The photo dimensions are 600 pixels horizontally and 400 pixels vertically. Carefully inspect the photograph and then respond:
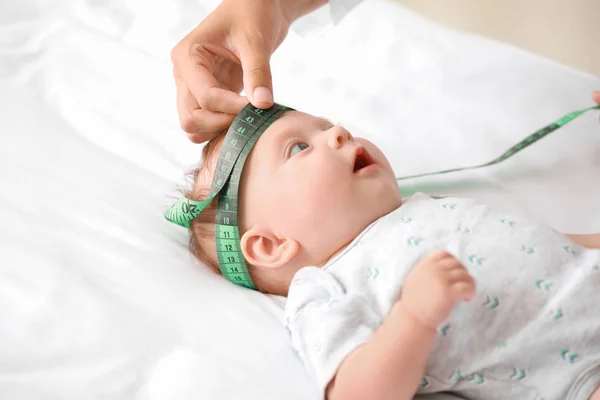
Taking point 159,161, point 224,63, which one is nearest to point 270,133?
point 224,63

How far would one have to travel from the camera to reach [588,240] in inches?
45.2

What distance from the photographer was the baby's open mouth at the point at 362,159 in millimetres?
1099

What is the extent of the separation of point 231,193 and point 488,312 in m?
0.43

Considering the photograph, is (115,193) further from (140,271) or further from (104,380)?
(104,380)

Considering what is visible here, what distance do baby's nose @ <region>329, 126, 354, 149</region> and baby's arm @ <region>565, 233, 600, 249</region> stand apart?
0.42 meters

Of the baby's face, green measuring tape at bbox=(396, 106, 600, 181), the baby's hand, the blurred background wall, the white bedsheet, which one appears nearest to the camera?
the baby's hand

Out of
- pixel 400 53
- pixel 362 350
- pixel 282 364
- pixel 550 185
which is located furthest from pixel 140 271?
pixel 400 53

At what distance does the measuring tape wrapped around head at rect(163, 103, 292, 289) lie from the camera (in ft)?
3.60

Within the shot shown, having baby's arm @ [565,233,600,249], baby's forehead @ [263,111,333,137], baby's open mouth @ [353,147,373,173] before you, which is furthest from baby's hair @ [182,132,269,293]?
baby's arm @ [565,233,600,249]

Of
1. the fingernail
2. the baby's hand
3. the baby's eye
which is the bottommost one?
the baby's hand

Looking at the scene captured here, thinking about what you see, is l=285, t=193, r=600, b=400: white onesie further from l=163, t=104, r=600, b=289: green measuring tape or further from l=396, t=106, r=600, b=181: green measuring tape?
l=396, t=106, r=600, b=181: green measuring tape

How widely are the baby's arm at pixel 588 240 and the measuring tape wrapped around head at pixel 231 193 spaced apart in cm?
54

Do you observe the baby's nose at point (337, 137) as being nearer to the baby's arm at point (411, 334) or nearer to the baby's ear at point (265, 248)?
the baby's ear at point (265, 248)

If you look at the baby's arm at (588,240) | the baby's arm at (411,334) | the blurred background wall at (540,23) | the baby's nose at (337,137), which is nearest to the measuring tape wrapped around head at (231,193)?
the baby's nose at (337,137)
